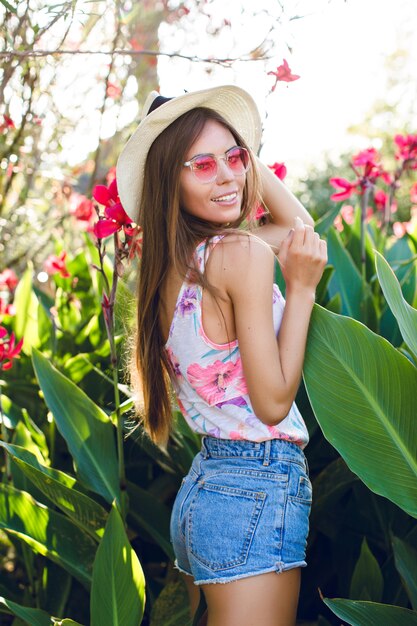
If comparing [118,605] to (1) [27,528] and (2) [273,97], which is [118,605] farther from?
(2) [273,97]

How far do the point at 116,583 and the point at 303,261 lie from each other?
77 centimetres

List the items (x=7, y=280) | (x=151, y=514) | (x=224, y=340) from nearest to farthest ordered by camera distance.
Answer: (x=224, y=340) → (x=151, y=514) → (x=7, y=280)

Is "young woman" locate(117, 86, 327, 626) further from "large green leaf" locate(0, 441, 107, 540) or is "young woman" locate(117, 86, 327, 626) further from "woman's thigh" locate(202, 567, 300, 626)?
"large green leaf" locate(0, 441, 107, 540)

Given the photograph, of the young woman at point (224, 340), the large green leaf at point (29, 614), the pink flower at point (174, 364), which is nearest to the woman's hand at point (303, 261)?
the young woman at point (224, 340)

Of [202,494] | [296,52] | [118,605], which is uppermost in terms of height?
[296,52]

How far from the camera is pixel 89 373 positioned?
106 inches

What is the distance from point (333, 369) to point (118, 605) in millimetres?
665

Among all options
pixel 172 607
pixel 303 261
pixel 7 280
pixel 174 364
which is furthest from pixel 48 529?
pixel 7 280

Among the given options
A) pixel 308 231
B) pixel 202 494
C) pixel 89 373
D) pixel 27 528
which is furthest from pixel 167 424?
pixel 89 373

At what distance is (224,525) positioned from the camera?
63.2 inches

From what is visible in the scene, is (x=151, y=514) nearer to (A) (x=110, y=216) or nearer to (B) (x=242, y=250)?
(A) (x=110, y=216)

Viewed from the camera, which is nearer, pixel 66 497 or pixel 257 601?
pixel 257 601

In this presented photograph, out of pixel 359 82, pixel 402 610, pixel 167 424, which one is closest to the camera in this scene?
pixel 402 610

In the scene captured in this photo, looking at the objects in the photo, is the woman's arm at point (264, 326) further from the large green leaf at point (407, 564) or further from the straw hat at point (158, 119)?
the large green leaf at point (407, 564)
